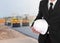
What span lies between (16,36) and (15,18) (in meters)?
0.47

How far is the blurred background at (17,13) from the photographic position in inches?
80.7

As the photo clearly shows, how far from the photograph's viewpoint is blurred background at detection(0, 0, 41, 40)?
2049 mm

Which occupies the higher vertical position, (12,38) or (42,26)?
(42,26)

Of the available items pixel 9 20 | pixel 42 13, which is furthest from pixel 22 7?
pixel 42 13

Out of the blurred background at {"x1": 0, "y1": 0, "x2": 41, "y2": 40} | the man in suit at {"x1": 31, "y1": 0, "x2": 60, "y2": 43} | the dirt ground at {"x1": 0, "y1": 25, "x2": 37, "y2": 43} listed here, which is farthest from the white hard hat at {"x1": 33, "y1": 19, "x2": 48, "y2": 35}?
the blurred background at {"x1": 0, "y1": 0, "x2": 41, "y2": 40}

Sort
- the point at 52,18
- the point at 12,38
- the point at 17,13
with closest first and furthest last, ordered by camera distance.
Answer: the point at 52,18
the point at 12,38
the point at 17,13

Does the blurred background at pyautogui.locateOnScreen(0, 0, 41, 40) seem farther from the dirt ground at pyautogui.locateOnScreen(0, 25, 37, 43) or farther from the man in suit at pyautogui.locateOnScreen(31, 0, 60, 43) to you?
the man in suit at pyautogui.locateOnScreen(31, 0, 60, 43)

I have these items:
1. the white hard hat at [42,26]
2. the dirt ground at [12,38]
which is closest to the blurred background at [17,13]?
the dirt ground at [12,38]

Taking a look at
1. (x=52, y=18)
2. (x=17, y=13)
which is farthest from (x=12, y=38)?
(x=52, y=18)

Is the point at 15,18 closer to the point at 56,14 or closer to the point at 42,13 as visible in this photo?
the point at 42,13

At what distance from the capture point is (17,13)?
6.92 ft

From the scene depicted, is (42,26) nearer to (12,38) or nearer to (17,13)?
(12,38)

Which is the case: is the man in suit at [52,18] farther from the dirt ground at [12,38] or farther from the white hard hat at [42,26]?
the dirt ground at [12,38]

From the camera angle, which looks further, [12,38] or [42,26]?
[12,38]
